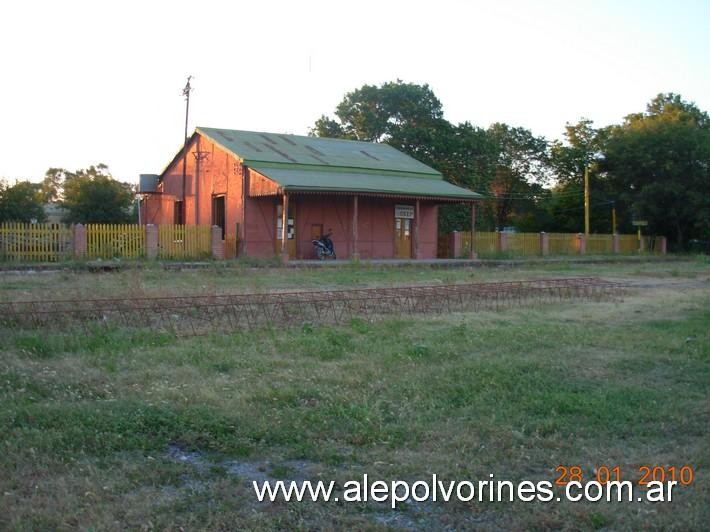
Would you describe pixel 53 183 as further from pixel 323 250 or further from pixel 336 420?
pixel 336 420

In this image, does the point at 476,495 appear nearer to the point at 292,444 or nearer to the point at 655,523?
the point at 655,523

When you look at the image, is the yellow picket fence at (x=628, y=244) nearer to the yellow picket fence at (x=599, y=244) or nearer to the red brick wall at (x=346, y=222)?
the yellow picket fence at (x=599, y=244)

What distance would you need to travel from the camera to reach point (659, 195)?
44.7m

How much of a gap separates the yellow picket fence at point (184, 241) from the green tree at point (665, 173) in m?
29.2

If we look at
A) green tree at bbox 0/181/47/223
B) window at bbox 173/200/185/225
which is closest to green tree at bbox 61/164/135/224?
green tree at bbox 0/181/47/223

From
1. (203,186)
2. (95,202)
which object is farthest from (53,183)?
(203,186)

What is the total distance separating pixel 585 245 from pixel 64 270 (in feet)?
102

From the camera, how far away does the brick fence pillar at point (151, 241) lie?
25.8 m

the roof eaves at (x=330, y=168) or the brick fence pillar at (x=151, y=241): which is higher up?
the roof eaves at (x=330, y=168)

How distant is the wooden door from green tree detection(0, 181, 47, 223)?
63.4 feet

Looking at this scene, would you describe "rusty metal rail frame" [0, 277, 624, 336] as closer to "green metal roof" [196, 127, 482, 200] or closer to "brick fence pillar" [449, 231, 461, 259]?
"green metal roof" [196, 127, 482, 200]
